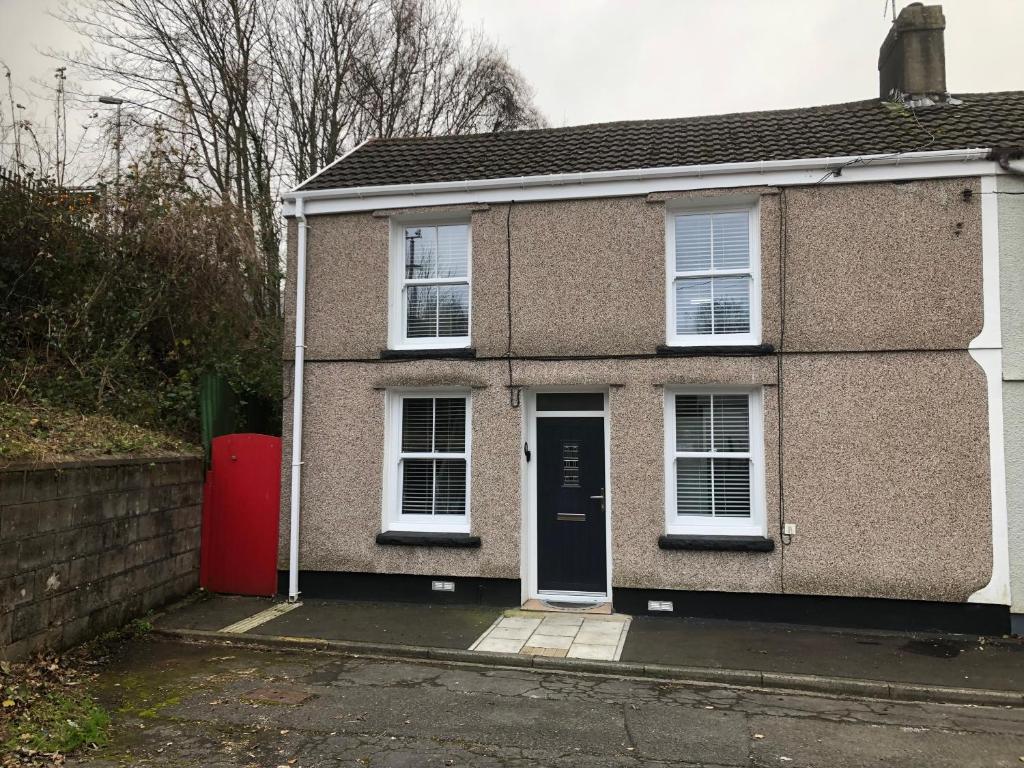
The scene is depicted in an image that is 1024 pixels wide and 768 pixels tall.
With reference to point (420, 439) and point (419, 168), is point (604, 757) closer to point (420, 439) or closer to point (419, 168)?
point (420, 439)

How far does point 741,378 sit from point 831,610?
265 cm

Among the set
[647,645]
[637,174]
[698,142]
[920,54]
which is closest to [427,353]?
[637,174]

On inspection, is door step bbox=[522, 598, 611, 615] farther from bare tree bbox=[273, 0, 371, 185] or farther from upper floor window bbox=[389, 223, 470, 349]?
bare tree bbox=[273, 0, 371, 185]

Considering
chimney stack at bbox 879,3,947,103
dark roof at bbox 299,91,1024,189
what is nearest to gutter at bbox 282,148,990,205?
dark roof at bbox 299,91,1024,189

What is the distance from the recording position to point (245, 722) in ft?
16.4

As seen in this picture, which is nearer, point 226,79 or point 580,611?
point 580,611

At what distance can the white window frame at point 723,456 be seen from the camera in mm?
7711

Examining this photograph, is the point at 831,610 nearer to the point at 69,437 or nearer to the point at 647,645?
the point at 647,645

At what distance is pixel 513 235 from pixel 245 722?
5825 millimetres

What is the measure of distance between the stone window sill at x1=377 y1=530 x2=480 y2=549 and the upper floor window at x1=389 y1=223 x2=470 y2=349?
7.69 feet

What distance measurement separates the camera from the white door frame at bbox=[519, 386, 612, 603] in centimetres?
809

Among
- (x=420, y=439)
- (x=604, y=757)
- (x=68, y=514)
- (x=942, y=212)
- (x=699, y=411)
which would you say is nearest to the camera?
(x=604, y=757)

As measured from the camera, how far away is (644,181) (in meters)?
8.08

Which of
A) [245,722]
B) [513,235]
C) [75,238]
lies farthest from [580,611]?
[75,238]
